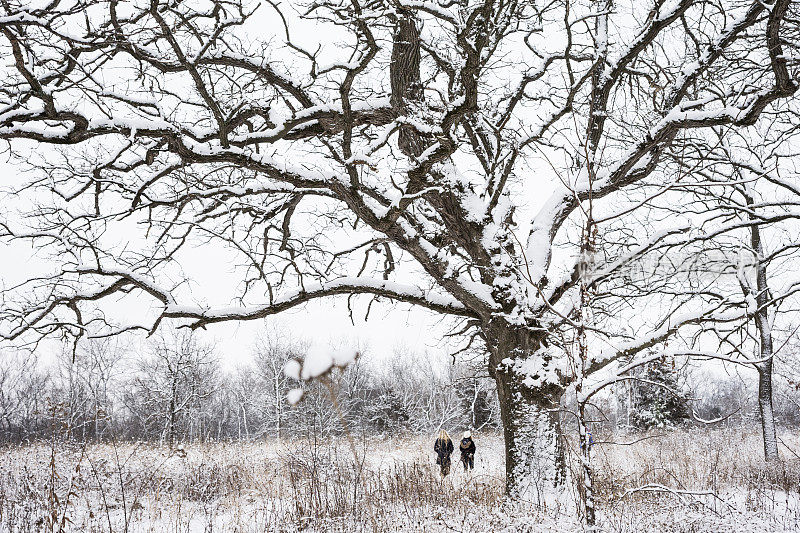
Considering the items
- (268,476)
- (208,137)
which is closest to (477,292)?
(208,137)

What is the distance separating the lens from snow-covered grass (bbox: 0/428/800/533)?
4.51 m

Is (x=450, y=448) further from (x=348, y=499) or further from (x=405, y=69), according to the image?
(x=405, y=69)

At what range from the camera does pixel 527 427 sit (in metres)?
5.98

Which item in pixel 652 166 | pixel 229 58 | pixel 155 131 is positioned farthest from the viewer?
pixel 652 166

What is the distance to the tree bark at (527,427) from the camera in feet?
18.4

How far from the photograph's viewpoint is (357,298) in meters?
7.36

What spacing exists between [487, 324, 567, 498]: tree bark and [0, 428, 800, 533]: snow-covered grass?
50 centimetres

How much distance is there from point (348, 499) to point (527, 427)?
2.46 metres

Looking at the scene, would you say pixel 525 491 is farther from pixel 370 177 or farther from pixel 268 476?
pixel 268 476

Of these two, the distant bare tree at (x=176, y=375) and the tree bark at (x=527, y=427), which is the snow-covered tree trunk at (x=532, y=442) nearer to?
the tree bark at (x=527, y=427)

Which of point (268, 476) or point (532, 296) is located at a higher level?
point (532, 296)

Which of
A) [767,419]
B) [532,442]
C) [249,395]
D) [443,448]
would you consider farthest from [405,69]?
[249,395]

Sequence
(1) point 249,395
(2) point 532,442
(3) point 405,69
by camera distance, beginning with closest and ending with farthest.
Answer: (3) point 405,69 < (2) point 532,442 < (1) point 249,395

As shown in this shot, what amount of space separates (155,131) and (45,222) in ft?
8.62
